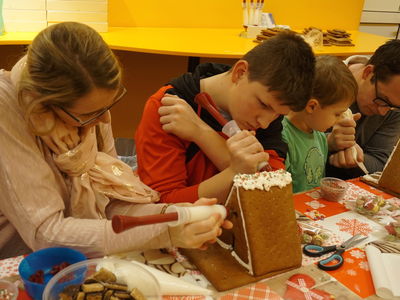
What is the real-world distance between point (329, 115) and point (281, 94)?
1.57 ft

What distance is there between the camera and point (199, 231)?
0.95 meters

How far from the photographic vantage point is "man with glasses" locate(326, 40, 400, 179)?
1.76 meters

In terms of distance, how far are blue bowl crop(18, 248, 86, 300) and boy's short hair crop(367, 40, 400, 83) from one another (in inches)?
63.3

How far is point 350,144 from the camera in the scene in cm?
174

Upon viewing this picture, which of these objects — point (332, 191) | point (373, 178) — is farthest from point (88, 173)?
point (373, 178)

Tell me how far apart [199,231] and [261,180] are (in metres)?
0.20

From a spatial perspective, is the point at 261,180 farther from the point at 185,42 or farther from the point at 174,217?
the point at 185,42

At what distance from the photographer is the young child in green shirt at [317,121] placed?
1.52 m

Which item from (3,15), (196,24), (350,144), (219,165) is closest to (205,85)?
(219,165)

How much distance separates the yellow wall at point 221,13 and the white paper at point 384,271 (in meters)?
2.78

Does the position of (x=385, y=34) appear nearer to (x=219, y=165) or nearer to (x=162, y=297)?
(x=219, y=165)

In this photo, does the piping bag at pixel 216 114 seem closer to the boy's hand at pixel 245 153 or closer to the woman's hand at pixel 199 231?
the boy's hand at pixel 245 153

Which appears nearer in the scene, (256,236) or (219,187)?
(256,236)

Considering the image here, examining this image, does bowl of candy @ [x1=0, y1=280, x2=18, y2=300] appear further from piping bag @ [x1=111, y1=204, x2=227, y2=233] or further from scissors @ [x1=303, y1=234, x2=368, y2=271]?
scissors @ [x1=303, y1=234, x2=368, y2=271]
